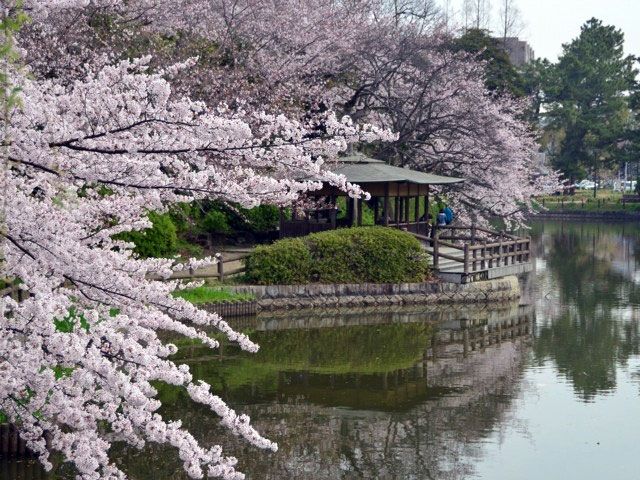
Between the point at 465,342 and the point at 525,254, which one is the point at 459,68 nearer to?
Result: the point at 525,254

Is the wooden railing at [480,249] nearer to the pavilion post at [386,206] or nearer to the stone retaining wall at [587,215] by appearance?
the pavilion post at [386,206]

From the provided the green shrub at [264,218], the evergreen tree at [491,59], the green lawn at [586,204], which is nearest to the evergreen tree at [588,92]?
the green lawn at [586,204]

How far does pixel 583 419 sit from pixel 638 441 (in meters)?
1.09

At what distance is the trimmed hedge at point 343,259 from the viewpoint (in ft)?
72.5

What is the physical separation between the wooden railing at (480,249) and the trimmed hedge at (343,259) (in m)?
0.78

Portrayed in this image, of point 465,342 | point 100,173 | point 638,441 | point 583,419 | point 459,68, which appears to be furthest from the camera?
point 459,68

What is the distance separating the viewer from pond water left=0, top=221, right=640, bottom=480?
1139cm

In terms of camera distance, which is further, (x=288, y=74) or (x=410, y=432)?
(x=288, y=74)

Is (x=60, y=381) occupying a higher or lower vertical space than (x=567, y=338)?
higher

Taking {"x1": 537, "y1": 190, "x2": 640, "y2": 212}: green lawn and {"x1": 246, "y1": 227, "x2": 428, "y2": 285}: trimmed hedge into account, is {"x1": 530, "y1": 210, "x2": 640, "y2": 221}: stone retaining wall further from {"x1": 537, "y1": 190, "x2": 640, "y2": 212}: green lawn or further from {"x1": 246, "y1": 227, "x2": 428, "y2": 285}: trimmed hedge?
{"x1": 246, "y1": 227, "x2": 428, "y2": 285}: trimmed hedge

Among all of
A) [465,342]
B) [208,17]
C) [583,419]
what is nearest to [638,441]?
[583,419]

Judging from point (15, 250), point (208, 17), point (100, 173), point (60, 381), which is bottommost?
point (60, 381)

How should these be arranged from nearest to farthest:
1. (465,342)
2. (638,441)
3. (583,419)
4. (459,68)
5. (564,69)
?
(638,441), (583,419), (465,342), (459,68), (564,69)

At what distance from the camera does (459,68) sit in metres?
31.8
